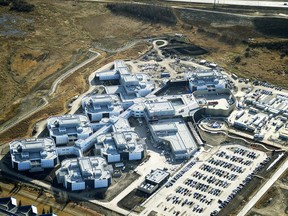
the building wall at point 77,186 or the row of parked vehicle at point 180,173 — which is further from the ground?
the building wall at point 77,186

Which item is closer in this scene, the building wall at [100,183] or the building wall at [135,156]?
the building wall at [100,183]

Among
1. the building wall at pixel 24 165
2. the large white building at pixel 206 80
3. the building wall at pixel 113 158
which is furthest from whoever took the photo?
the large white building at pixel 206 80

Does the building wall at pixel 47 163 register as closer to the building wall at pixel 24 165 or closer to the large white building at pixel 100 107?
the building wall at pixel 24 165

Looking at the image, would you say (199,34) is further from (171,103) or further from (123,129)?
(123,129)

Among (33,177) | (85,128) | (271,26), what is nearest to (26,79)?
(85,128)

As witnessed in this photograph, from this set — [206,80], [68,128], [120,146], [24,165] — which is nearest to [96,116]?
[68,128]

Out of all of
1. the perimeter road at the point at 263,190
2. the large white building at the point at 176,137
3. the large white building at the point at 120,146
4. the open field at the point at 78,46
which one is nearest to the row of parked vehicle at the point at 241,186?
Result: the perimeter road at the point at 263,190
